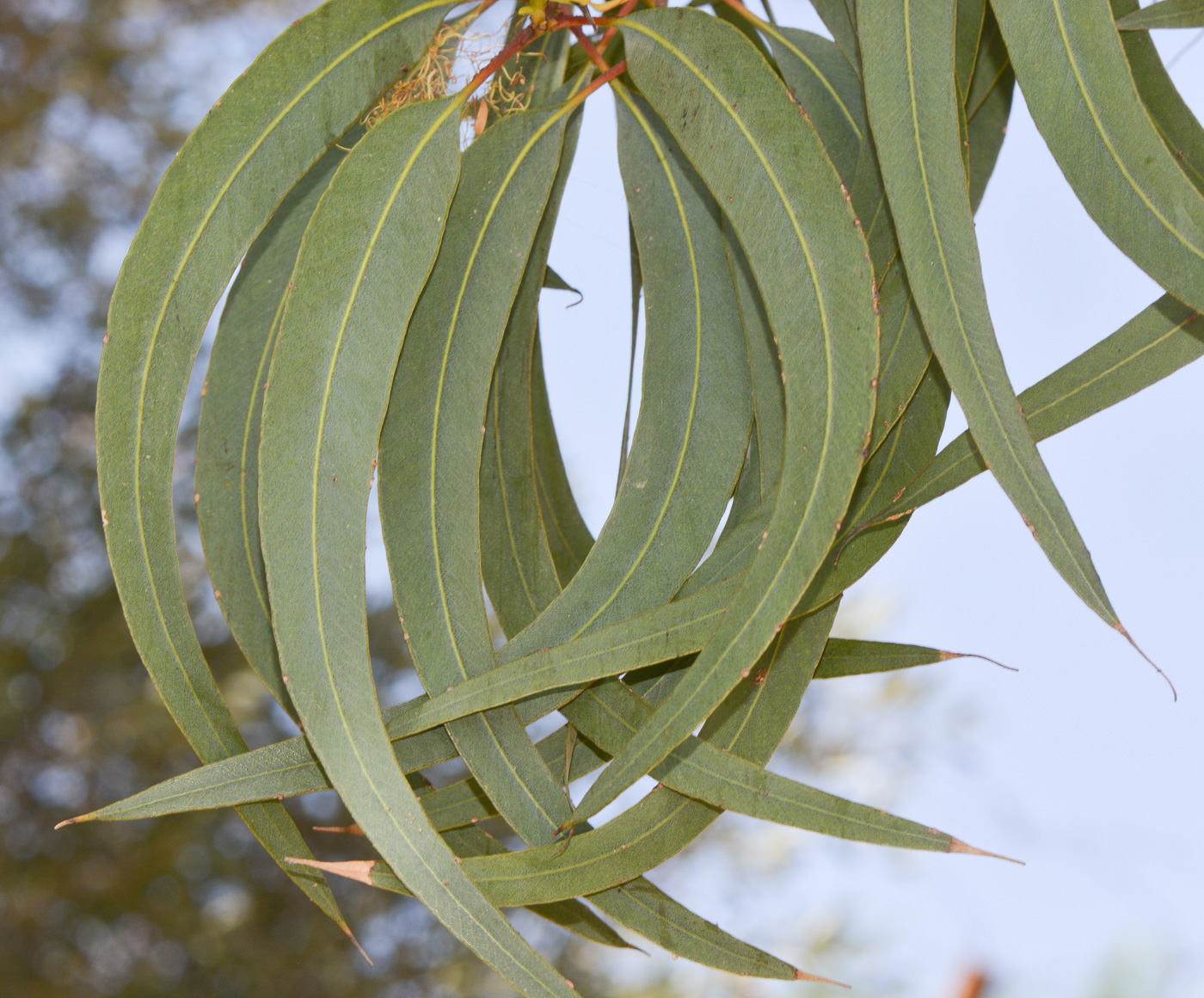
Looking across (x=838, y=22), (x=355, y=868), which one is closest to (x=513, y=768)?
(x=355, y=868)

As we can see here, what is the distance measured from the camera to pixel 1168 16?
11.9 inches

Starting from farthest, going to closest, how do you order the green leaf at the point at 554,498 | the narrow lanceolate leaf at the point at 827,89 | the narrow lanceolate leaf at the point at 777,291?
1. the green leaf at the point at 554,498
2. the narrow lanceolate leaf at the point at 827,89
3. the narrow lanceolate leaf at the point at 777,291

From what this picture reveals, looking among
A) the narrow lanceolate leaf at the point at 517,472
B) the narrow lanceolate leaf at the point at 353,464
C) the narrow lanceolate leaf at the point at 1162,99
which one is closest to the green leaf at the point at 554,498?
the narrow lanceolate leaf at the point at 517,472

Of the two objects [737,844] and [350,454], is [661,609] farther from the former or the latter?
[737,844]

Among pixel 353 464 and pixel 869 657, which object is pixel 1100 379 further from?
pixel 353 464

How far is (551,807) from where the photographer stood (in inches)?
12.0

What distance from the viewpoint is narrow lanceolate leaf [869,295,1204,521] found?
0.29m

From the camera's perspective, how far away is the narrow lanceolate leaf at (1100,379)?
289 mm

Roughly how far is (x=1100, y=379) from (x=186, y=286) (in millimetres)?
274

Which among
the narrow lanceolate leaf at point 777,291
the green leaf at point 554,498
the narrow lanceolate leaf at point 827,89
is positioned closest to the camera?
the narrow lanceolate leaf at point 777,291

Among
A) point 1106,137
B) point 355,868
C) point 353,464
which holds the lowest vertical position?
point 355,868

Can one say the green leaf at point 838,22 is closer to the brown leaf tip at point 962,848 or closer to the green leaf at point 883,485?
the green leaf at point 883,485

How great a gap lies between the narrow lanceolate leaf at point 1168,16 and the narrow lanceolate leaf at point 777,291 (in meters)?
0.12

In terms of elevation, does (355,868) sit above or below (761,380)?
below
